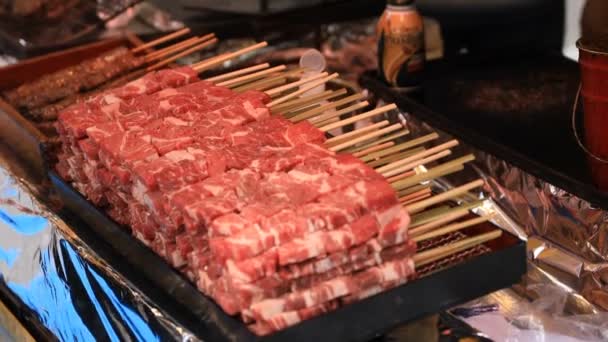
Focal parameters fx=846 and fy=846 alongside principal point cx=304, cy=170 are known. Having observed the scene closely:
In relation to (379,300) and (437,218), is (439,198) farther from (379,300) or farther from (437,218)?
(379,300)

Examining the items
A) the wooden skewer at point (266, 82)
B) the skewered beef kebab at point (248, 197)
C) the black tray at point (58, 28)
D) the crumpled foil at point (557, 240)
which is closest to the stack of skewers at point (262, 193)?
the skewered beef kebab at point (248, 197)

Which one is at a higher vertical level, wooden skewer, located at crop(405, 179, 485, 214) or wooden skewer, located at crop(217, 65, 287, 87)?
wooden skewer, located at crop(217, 65, 287, 87)

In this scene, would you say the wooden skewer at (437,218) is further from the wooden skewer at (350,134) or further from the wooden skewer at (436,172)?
the wooden skewer at (350,134)

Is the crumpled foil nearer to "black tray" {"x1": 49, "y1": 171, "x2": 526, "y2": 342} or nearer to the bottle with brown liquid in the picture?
"black tray" {"x1": 49, "y1": 171, "x2": 526, "y2": 342}

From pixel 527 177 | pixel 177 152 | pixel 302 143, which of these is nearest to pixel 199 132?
pixel 177 152

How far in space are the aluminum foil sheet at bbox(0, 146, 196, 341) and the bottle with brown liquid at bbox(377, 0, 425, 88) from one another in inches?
52.2

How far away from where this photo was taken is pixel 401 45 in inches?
118

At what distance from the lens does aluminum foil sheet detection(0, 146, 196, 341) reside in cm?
185

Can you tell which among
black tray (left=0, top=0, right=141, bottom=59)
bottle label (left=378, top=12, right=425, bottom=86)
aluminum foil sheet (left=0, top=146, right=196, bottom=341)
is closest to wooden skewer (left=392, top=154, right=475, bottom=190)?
aluminum foil sheet (left=0, top=146, right=196, bottom=341)

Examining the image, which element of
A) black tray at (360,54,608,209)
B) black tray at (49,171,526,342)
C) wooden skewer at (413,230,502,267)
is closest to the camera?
black tray at (49,171,526,342)

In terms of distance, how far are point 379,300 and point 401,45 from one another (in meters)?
1.55

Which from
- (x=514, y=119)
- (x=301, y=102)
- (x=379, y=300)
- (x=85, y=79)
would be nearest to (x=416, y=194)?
(x=379, y=300)

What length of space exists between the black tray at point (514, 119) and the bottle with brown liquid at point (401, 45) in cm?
6

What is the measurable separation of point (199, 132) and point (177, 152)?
0.11 metres
